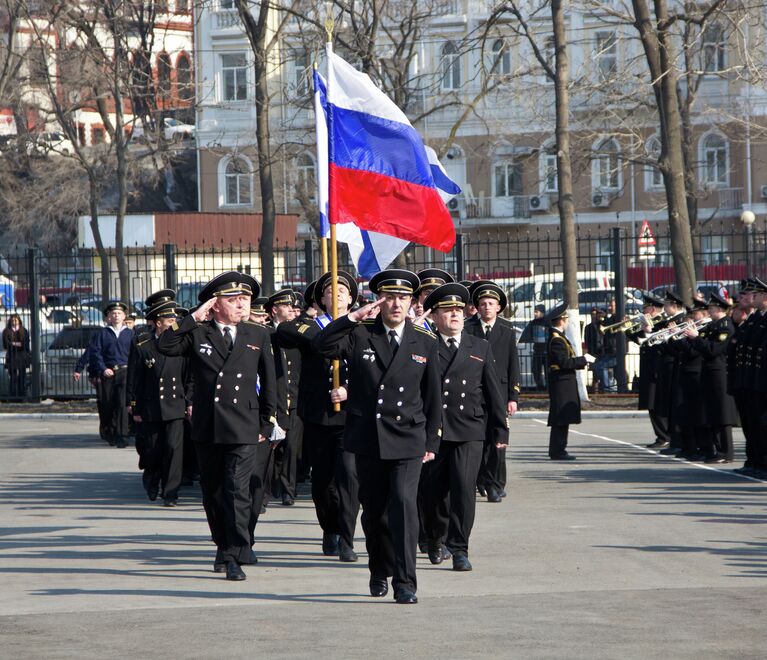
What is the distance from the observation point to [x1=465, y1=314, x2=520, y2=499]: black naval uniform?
13.0 m

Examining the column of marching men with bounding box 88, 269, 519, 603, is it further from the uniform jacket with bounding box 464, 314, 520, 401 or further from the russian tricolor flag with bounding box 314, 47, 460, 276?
the russian tricolor flag with bounding box 314, 47, 460, 276

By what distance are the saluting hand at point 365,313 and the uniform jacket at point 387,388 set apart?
0.04 m

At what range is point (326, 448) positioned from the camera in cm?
1047

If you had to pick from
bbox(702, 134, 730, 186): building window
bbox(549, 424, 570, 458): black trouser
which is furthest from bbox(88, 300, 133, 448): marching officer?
bbox(702, 134, 730, 186): building window

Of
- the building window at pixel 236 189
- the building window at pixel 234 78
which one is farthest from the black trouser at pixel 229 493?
the building window at pixel 236 189

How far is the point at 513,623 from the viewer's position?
780cm

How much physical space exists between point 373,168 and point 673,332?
21.0 ft

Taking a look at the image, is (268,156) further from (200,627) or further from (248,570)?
(200,627)

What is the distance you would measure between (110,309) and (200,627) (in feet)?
36.6

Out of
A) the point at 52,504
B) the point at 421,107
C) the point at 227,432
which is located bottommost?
the point at 52,504

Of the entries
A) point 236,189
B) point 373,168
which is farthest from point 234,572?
point 236,189

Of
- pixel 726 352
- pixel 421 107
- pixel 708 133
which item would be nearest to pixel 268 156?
pixel 726 352

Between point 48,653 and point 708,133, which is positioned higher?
point 708,133

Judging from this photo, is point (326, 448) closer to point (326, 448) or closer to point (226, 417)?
point (326, 448)
